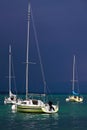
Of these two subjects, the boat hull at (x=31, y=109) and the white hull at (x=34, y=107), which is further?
the boat hull at (x=31, y=109)

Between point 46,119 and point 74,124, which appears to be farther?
point 46,119

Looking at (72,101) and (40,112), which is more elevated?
(40,112)

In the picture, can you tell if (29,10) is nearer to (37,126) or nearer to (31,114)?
(31,114)

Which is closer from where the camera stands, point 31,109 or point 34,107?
point 34,107

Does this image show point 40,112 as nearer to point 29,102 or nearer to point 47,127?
point 29,102

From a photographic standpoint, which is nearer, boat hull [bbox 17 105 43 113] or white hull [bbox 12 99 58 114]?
white hull [bbox 12 99 58 114]

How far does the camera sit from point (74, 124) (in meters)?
51.7

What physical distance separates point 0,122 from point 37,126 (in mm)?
5091

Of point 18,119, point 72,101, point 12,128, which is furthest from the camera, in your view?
point 72,101

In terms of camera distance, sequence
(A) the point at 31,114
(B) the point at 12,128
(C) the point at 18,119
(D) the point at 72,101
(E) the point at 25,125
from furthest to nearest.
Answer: (D) the point at 72,101, (A) the point at 31,114, (C) the point at 18,119, (E) the point at 25,125, (B) the point at 12,128

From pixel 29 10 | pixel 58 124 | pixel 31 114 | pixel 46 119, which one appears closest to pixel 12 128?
pixel 58 124

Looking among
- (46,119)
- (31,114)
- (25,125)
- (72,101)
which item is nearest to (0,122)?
(25,125)

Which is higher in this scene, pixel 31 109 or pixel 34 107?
pixel 34 107

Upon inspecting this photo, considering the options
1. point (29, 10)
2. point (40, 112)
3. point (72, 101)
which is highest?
point (29, 10)
